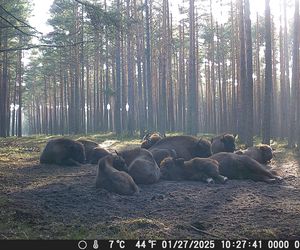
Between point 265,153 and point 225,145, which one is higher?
point 225,145

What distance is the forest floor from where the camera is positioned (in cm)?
627

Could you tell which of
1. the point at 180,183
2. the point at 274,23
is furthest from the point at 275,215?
the point at 274,23

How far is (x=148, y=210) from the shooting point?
8.05 meters

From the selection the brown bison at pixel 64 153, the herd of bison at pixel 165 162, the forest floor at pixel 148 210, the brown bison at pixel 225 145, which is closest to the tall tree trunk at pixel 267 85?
the herd of bison at pixel 165 162

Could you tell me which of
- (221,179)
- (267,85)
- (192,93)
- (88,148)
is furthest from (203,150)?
(192,93)

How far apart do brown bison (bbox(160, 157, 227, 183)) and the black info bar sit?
5824mm

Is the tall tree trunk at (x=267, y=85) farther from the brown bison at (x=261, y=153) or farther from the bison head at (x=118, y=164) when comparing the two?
the bison head at (x=118, y=164)

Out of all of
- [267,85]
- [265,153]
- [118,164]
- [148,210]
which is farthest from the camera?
[267,85]

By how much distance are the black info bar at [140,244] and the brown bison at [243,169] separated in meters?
6.12

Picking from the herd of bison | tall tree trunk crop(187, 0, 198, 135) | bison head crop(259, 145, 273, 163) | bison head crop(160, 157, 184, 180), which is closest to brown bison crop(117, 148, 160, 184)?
the herd of bison

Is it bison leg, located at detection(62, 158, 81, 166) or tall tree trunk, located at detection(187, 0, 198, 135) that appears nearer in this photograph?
bison leg, located at detection(62, 158, 81, 166)

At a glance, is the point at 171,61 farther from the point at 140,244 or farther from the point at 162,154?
the point at 140,244

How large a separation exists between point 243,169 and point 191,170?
161cm

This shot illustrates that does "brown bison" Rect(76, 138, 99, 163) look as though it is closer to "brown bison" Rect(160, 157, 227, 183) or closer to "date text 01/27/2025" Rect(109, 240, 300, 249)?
"brown bison" Rect(160, 157, 227, 183)
